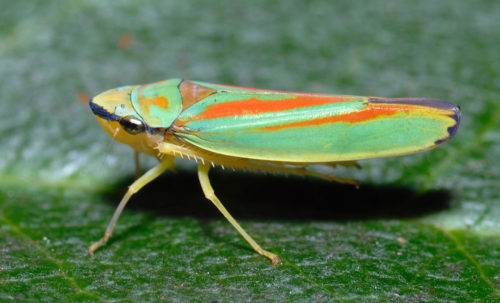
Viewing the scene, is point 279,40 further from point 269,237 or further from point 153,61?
point 269,237

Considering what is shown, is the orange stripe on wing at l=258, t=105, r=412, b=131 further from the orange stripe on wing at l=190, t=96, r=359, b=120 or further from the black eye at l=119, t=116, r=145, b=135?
the black eye at l=119, t=116, r=145, b=135

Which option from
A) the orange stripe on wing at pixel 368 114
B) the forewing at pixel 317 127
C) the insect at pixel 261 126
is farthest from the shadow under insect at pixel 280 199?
the orange stripe on wing at pixel 368 114

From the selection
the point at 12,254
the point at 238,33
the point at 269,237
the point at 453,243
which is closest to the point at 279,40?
the point at 238,33

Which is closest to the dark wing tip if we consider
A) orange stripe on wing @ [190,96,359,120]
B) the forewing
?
the forewing

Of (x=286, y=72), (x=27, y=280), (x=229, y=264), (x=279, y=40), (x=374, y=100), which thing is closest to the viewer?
(x=27, y=280)

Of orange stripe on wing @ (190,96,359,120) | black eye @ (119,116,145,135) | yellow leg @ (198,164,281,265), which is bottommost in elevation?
yellow leg @ (198,164,281,265)

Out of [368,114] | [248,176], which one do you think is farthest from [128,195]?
[368,114]
